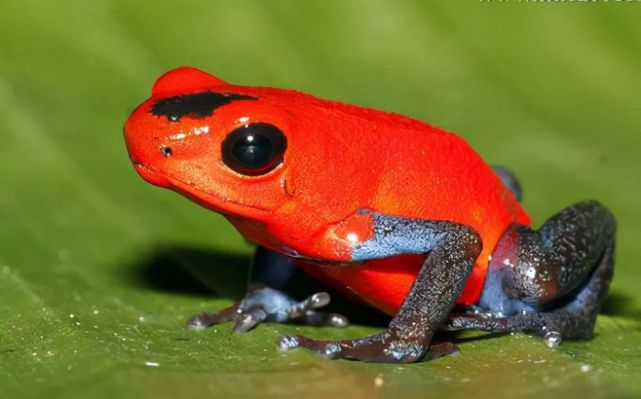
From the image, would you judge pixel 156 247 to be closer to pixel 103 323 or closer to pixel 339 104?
pixel 103 323

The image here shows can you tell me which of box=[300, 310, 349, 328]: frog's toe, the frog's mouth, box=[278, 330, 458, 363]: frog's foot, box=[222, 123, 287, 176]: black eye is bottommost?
box=[278, 330, 458, 363]: frog's foot

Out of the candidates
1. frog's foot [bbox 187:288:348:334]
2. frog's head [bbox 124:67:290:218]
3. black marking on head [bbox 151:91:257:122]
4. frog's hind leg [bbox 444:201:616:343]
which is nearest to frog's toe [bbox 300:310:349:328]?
frog's foot [bbox 187:288:348:334]

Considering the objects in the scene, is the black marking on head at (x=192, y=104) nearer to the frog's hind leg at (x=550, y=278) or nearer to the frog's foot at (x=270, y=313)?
the frog's foot at (x=270, y=313)

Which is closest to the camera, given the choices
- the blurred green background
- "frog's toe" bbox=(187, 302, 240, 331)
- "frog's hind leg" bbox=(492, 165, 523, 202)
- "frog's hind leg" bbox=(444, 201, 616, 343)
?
the blurred green background

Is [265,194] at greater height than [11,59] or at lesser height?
lesser

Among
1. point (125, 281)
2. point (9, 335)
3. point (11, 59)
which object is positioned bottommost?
point (9, 335)

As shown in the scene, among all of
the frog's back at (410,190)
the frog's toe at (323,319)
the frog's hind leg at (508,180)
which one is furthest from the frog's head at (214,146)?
the frog's hind leg at (508,180)

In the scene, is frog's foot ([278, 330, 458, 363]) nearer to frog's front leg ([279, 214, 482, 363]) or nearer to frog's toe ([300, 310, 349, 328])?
frog's front leg ([279, 214, 482, 363])

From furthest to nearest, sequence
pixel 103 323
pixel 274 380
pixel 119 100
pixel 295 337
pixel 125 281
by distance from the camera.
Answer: pixel 119 100
pixel 125 281
pixel 103 323
pixel 295 337
pixel 274 380

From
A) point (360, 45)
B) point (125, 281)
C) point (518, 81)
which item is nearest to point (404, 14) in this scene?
point (360, 45)
